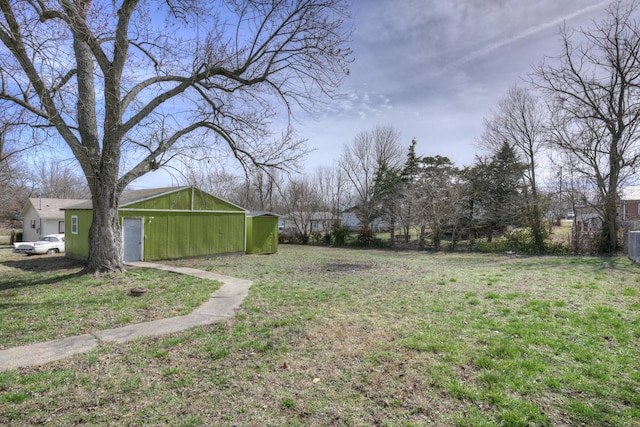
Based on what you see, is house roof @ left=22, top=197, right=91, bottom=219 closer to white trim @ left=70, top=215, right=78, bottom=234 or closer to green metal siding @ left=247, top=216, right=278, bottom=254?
white trim @ left=70, top=215, right=78, bottom=234

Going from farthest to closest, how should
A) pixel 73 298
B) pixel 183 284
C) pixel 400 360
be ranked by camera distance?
1. pixel 183 284
2. pixel 73 298
3. pixel 400 360

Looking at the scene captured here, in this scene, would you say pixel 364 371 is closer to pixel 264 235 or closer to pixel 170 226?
pixel 170 226

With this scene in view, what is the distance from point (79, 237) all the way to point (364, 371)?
1652 cm

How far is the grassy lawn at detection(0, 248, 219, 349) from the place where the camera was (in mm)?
5352

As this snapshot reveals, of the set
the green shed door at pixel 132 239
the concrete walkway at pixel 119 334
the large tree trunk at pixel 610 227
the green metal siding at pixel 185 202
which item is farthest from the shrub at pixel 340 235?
the concrete walkway at pixel 119 334

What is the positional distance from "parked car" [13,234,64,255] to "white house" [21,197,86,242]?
19.7 ft

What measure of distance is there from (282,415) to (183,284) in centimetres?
693

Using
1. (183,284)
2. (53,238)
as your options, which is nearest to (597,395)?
(183,284)

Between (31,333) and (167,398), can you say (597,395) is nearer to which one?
(167,398)

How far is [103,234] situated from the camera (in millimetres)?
9922

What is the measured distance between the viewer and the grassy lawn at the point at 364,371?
9.84ft

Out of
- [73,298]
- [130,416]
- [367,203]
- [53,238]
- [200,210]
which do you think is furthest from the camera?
[367,203]

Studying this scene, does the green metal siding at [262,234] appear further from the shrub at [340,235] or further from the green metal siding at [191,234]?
the shrub at [340,235]

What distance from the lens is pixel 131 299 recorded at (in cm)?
735
